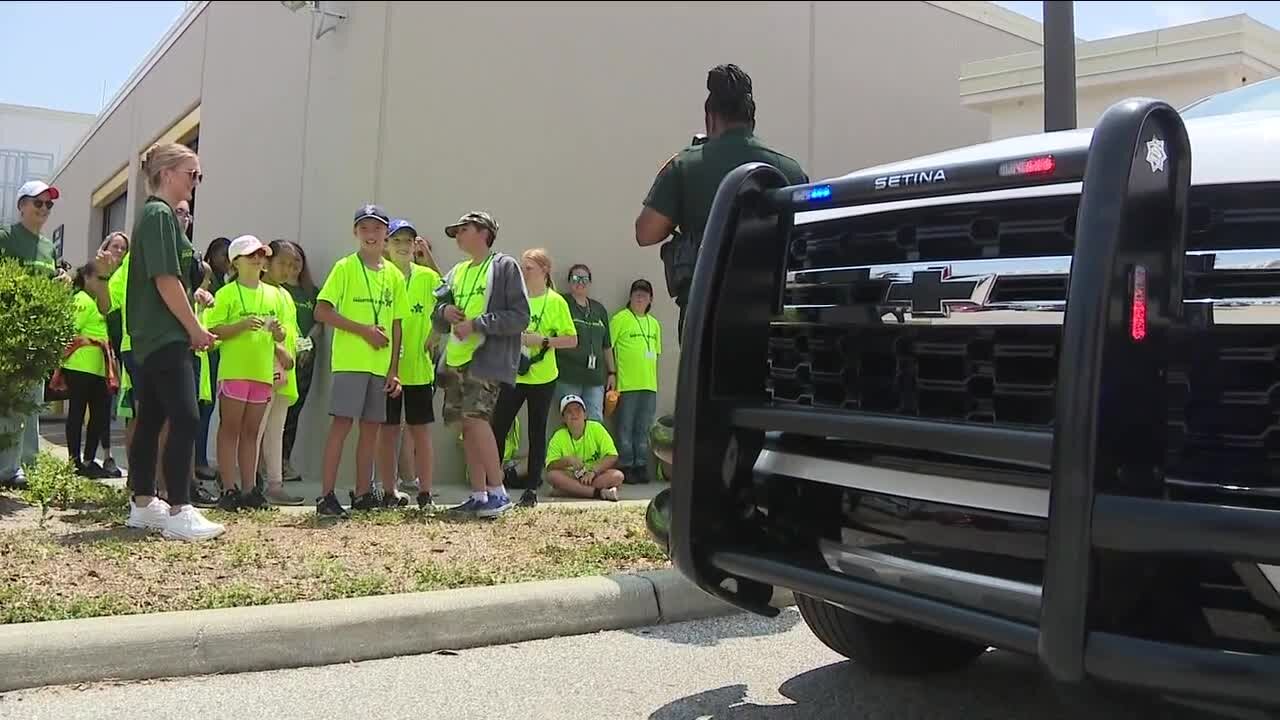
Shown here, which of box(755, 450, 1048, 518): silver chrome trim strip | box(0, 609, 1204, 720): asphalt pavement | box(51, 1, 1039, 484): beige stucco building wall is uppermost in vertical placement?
Answer: box(51, 1, 1039, 484): beige stucco building wall

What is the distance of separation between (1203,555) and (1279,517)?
130 mm

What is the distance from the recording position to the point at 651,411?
30.6 ft

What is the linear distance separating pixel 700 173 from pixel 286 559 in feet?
7.87

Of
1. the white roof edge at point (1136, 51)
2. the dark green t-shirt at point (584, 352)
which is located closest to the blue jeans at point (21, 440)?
the dark green t-shirt at point (584, 352)

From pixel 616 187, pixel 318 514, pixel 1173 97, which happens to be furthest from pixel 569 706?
pixel 1173 97

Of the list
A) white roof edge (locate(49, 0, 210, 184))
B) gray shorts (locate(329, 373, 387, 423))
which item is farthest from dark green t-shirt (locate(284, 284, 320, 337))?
white roof edge (locate(49, 0, 210, 184))

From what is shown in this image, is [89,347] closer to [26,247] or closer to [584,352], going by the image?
[26,247]

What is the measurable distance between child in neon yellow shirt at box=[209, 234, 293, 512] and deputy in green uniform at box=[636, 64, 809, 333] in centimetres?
304

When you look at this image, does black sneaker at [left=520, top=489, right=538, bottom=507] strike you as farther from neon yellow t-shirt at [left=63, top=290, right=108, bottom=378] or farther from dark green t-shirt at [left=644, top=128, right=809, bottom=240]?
neon yellow t-shirt at [left=63, top=290, right=108, bottom=378]

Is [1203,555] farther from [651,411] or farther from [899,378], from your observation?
[651,411]

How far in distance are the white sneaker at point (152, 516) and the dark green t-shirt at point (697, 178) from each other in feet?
9.08

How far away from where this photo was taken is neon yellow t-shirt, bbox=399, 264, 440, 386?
6.40m

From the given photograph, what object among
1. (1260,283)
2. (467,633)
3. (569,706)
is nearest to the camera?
(1260,283)

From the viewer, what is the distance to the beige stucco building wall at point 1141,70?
8.53 metres
